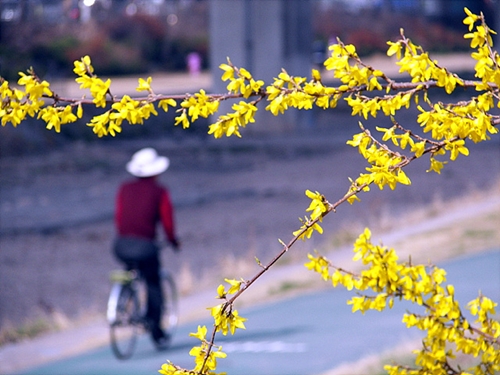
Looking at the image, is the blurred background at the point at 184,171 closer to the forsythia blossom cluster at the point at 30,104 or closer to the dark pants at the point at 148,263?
the dark pants at the point at 148,263

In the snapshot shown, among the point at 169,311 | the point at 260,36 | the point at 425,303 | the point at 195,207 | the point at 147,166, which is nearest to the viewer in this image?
the point at 425,303

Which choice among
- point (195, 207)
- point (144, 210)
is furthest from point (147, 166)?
point (195, 207)

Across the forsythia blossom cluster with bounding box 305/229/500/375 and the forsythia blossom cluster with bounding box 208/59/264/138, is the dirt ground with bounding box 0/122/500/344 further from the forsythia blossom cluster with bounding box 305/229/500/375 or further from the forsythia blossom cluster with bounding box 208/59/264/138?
the forsythia blossom cluster with bounding box 208/59/264/138

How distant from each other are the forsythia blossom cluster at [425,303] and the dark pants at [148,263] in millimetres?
4450

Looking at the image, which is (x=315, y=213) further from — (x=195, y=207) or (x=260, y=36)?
(x=260, y=36)

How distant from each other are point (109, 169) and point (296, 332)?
1490 cm

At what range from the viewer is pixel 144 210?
7.54 metres

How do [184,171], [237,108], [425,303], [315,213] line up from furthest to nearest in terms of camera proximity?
[184,171] → [425,303] → [237,108] → [315,213]

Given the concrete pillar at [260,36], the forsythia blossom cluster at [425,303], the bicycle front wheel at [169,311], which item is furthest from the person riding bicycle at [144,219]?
the concrete pillar at [260,36]

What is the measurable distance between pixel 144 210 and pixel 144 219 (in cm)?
7

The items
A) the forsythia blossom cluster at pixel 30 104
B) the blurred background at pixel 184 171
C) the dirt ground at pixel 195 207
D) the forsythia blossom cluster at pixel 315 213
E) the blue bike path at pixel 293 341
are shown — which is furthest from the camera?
the blurred background at pixel 184 171

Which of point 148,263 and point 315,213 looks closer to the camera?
point 315,213

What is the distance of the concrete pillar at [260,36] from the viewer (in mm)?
28281

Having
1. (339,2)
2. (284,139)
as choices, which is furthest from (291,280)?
(339,2)
